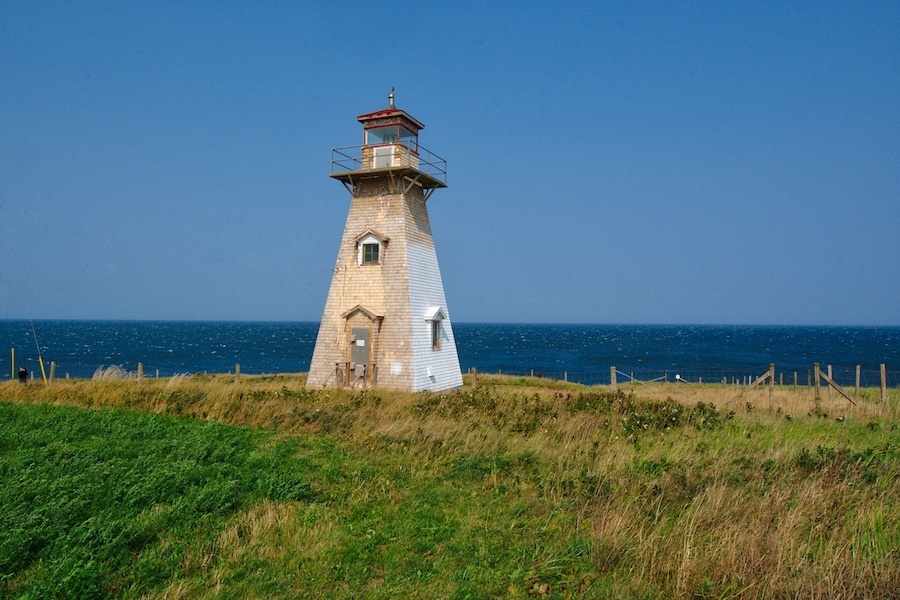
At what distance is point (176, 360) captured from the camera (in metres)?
75.8

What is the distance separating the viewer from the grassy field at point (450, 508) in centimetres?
658

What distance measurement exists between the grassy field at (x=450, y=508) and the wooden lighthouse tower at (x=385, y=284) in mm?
8893

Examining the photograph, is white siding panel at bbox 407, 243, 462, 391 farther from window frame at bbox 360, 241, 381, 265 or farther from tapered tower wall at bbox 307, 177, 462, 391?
window frame at bbox 360, 241, 381, 265

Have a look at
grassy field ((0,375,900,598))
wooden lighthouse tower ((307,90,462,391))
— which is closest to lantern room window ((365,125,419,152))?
wooden lighthouse tower ((307,90,462,391))

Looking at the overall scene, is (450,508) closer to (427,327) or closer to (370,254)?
(427,327)

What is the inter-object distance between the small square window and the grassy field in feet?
34.9

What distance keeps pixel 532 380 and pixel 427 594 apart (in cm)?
2580

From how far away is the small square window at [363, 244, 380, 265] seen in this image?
77.6 feet

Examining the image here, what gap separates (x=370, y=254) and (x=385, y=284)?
146 cm

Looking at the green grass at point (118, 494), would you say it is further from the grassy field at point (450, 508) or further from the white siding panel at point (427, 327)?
the white siding panel at point (427, 327)

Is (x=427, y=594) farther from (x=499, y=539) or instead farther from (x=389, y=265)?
(x=389, y=265)

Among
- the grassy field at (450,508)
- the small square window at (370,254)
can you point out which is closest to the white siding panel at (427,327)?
the small square window at (370,254)

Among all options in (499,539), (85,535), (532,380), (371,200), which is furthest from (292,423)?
(532,380)

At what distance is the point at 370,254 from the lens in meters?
23.8
